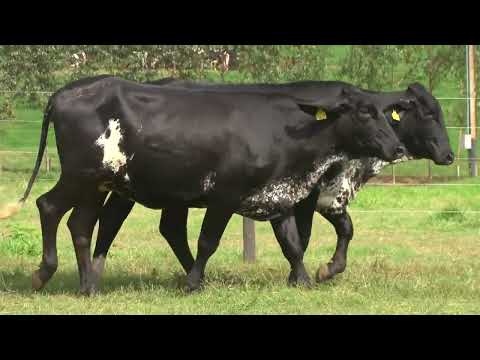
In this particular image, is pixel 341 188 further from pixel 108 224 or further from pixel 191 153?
pixel 108 224

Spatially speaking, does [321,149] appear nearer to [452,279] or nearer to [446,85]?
[452,279]


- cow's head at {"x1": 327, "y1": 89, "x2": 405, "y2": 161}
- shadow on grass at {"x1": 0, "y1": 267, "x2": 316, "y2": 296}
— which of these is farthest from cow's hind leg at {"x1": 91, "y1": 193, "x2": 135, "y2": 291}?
cow's head at {"x1": 327, "y1": 89, "x2": 405, "y2": 161}

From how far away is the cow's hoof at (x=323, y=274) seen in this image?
995 centimetres

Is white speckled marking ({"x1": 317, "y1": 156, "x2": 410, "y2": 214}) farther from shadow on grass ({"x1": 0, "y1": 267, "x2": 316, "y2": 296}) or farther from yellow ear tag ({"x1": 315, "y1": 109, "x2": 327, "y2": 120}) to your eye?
shadow on grass ({"x1": 0, "y1": 267, "x2": 316, "y2": 296})

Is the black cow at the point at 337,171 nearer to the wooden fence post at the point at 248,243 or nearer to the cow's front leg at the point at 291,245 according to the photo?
Answer: the cow's front leg at the point at 291,245

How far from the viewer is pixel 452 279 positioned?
10039 mm

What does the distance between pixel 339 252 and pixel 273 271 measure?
0.85 m

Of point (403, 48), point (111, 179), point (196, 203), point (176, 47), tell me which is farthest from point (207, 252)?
point (403, 48)

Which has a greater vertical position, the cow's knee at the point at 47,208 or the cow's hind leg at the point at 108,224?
the cow's knee at the point at 47,208

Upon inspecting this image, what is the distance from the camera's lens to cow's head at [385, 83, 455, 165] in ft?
34.5

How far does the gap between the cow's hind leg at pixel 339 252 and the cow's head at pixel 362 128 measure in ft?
2.58

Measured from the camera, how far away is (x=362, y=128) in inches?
381

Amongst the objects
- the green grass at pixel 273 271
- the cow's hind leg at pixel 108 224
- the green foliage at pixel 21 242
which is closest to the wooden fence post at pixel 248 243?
the green grass at pixel 273 271

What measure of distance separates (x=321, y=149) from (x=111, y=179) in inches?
75.4
